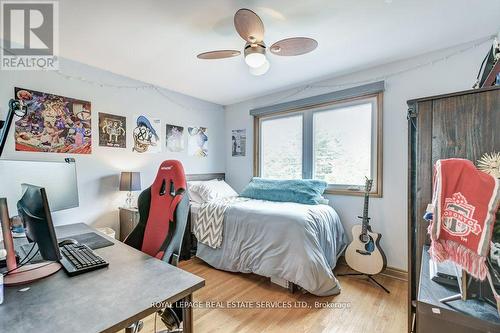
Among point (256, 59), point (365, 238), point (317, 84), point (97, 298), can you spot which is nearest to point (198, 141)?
point (317, 84)

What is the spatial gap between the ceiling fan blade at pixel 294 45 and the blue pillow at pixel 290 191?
5.06 feet

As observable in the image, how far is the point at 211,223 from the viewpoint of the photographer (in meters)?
2.61

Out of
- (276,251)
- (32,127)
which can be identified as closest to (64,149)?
(32,127)

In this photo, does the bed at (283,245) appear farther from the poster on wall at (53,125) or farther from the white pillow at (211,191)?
the poster on wall at (53,125)

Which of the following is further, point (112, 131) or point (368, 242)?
point (112, 131)

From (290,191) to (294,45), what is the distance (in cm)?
166

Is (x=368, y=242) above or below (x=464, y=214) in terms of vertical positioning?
below

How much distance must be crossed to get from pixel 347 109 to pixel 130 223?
2.98 meters

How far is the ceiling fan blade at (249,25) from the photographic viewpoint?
141 cm

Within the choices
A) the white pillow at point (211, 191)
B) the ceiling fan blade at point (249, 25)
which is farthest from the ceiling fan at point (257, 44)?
the white pillow at point (211, 191)

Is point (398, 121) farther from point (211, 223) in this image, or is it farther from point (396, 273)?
point (211, 223)

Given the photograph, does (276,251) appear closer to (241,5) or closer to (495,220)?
(495,220)

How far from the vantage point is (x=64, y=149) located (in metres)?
2.33

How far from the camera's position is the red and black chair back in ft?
4.20
